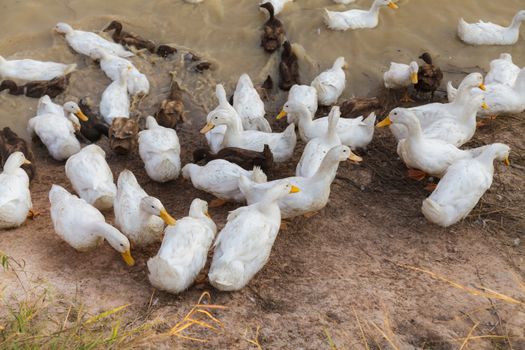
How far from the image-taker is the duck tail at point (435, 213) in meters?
5.87

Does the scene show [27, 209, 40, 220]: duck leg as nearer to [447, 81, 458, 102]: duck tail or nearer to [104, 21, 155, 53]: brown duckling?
[104, 21, 155, 53]: brown duckling

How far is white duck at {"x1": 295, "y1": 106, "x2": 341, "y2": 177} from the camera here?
6.46 metres

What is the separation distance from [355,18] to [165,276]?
18.3 feet

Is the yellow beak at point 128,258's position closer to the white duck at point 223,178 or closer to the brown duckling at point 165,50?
the white duck at point 223,178

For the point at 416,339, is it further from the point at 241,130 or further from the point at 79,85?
the point at 79,85

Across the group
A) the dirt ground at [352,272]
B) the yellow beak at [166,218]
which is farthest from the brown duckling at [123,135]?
the yellow beak at [166,218]

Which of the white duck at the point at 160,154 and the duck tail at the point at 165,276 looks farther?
the white duck at the point at 160,154

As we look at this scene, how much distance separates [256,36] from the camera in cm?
900

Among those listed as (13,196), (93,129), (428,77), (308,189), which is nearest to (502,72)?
(428,77)

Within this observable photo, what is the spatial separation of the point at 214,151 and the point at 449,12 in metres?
4.73

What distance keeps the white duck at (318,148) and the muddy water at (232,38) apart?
1976 millimetres

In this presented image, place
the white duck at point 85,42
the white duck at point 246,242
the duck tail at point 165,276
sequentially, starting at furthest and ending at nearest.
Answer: the white duck at point 85,42
the white duck at point 246,242
the duck tail at point 165,276

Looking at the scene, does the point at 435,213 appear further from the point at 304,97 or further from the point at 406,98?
the point at 406,98

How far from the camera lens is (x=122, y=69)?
792cm
